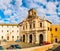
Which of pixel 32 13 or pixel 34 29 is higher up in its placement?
pixel 32 13

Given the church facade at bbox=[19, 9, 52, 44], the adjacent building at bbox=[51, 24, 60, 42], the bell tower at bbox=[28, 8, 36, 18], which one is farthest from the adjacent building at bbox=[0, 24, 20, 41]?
the adjacent building at bbox=[51, 24, 60, 42]

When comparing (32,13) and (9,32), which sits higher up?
(32,13)

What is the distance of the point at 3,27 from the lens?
2.97 m

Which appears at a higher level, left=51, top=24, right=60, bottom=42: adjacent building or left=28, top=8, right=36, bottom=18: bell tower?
left=28, top=8, right=36, bottom=18: bell tower

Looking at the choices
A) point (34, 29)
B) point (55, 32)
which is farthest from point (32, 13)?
point (55, 32)

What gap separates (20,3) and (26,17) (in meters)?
0.31

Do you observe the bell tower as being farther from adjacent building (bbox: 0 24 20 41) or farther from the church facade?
adjacent building (bbox: 0 24 20 41)

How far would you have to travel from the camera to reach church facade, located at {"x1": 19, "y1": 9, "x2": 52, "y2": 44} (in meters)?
2.97

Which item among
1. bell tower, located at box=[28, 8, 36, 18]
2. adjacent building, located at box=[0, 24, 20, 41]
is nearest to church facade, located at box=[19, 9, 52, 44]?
bell tower, located at box=[28, 8, 36, 18]

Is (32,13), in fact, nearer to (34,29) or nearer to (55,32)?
(34,29)

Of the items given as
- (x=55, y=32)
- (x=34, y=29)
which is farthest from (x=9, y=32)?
(x=55, y=32)

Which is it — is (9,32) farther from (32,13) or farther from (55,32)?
(55,32)

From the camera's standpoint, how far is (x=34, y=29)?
3.03m

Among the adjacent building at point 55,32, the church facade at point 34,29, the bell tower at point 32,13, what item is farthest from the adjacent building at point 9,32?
the adjacent building at point 55,32
